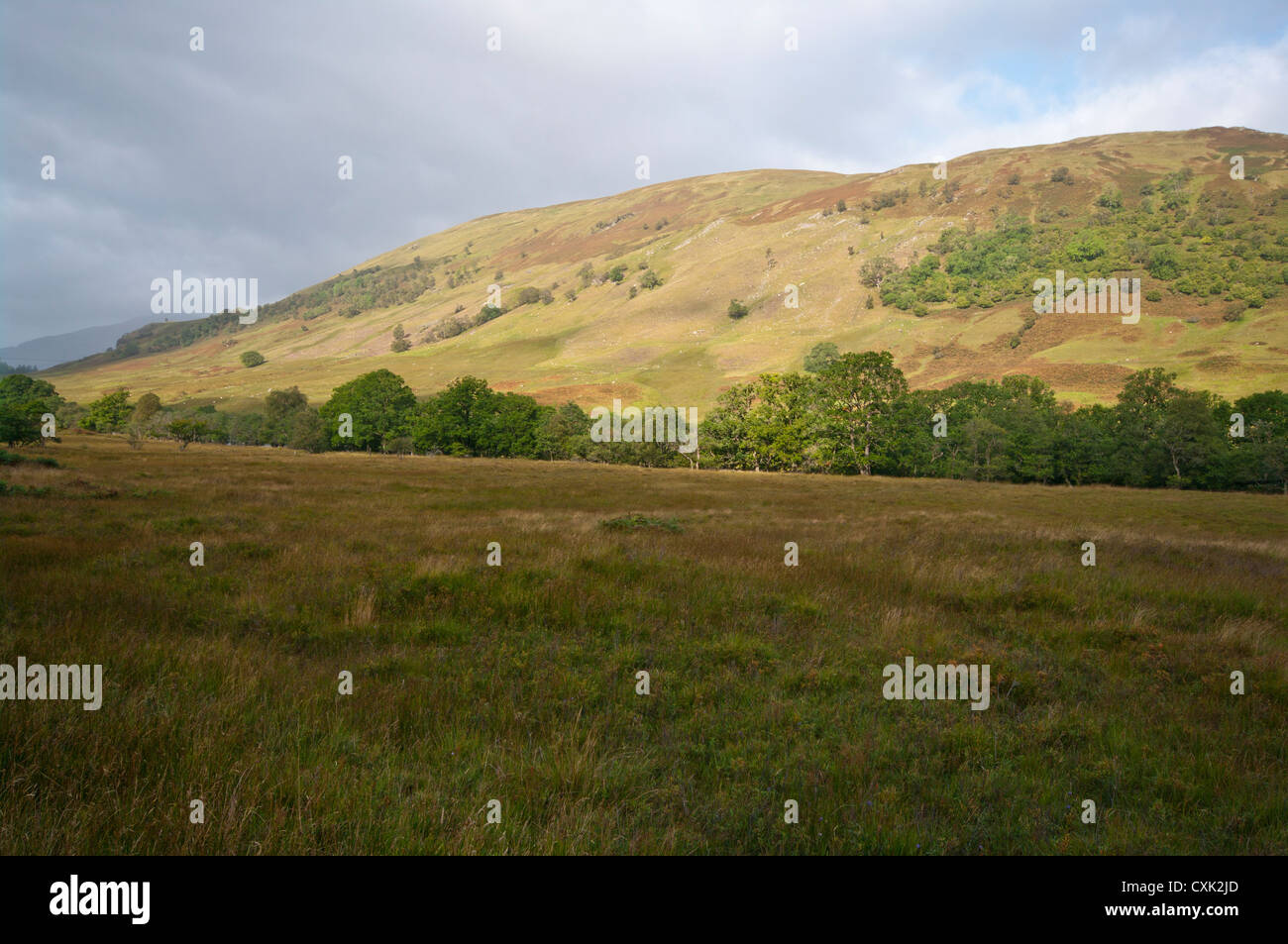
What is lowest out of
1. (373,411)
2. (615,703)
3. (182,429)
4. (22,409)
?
(615,703)

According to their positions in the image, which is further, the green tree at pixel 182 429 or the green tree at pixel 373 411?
the green tree at pixel 373 411

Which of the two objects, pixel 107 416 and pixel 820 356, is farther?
pixel 820 356

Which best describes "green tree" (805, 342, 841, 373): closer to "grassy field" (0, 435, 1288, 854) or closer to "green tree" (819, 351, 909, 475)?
"green tree" (819, 351, 909, 475)

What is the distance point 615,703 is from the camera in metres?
5.12

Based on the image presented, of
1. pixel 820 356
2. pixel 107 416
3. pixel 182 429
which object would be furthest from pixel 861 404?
pixel 107 416

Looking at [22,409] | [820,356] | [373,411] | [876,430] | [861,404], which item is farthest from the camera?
[820,356]

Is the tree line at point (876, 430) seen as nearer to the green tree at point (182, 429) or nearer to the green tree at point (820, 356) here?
the green tree at point (182, 429)

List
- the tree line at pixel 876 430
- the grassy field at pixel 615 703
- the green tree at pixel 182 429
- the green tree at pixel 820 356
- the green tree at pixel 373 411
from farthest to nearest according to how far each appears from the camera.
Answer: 1. the green tree at pixel 820 356
2. the green tree at pixel 373 411
3. the green tree at pixel 182 429
4. the tree line at pixel 876 430
5. the grassy field at pixel 615 703

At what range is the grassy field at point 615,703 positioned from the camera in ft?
10.9

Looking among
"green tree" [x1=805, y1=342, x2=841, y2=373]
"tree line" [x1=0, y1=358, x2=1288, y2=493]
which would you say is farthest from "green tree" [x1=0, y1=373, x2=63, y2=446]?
"green tree" [x1=805, y1=342, x2=841, y2=373]

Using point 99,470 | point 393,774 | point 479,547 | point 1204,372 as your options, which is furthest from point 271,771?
point 1204,372

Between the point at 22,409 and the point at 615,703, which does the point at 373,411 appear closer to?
the point at 22,409

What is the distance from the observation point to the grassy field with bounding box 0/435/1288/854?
3.32 m

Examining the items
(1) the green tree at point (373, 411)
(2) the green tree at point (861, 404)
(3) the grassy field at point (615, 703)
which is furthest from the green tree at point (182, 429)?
(2) the green tree at point (861, 404)
